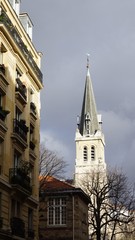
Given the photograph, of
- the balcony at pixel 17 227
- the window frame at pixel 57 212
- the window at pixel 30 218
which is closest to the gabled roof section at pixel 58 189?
the window frame at pixel 57 212

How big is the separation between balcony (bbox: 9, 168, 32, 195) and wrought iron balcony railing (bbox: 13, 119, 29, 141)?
253 centimetres

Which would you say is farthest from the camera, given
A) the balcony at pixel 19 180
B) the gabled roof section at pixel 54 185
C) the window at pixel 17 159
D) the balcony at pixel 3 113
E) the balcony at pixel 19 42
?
the gabled roof section at pixel 54 185

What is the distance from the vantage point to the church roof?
14275cm

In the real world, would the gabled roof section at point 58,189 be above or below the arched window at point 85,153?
below

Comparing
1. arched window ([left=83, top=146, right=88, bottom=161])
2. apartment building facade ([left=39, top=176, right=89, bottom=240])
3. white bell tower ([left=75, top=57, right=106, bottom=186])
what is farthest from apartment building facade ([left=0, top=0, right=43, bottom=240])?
arched window ([left=83, top=146, right=88, bottom=161])

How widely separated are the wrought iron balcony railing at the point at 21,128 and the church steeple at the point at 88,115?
11330cm

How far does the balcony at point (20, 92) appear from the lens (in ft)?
92.2

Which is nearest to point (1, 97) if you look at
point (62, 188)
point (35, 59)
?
point (35, 59)

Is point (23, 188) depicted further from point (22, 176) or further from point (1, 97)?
point (1, 97)

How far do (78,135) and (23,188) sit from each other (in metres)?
116

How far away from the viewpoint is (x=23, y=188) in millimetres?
26203

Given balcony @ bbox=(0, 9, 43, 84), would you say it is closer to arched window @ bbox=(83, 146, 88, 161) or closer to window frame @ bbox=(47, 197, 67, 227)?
window frame @ bbox=(47, 197, 67, 227)

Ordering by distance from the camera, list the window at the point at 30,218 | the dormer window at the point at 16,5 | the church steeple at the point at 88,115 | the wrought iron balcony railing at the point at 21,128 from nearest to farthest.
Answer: the wrought iron balcony railing at the point at 21,128 < the window at the point at 30,218 < the dormer window at the point at 16,5 < the church steeple at the point at 88,115

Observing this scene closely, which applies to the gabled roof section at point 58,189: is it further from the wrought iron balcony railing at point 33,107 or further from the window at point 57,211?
the wrought iron balcony railing at point 33,107
